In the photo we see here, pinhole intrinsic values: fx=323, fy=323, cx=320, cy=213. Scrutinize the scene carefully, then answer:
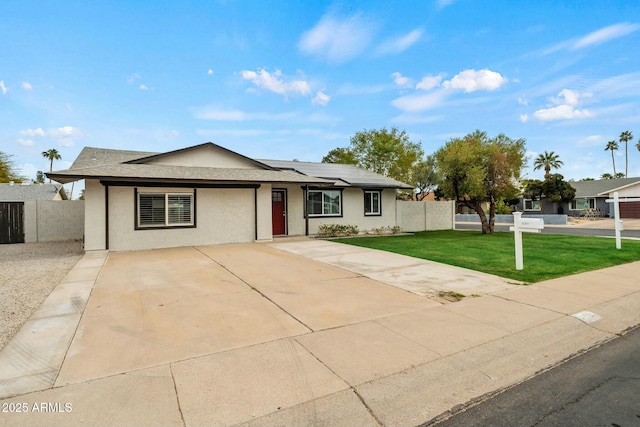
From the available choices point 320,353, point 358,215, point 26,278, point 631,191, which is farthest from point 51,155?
point 631,191

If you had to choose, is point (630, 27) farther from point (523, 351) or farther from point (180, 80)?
point (180, 80)

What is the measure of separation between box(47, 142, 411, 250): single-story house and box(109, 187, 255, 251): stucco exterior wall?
0.03 metres

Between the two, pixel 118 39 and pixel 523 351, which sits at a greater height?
pixel 118 39

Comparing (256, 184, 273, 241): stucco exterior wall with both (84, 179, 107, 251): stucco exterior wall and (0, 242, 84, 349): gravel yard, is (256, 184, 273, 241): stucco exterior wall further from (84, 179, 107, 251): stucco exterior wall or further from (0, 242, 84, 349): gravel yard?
(0, 242, 84, 349): gravel yard

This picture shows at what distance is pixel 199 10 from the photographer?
44.5ft

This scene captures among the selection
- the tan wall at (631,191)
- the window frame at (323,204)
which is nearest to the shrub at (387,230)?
the window frame at (323,204)

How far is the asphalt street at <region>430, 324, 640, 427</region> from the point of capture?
2541 millimetres

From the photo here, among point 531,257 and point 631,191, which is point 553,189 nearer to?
point 631,191

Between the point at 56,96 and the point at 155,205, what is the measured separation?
9355 millimetres

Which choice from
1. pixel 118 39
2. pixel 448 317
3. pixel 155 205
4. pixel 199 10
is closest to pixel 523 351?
pixel 448 317

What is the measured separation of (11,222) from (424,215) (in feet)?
71.0

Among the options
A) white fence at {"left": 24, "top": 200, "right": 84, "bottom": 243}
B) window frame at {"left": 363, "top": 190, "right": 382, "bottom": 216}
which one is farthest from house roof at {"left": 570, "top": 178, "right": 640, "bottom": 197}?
white fence at {"left": 24, "top": 200, "right": 84, "bottom": 243}

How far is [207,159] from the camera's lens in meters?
14.3

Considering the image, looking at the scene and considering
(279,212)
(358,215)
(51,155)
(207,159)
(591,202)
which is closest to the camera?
(207,159)
